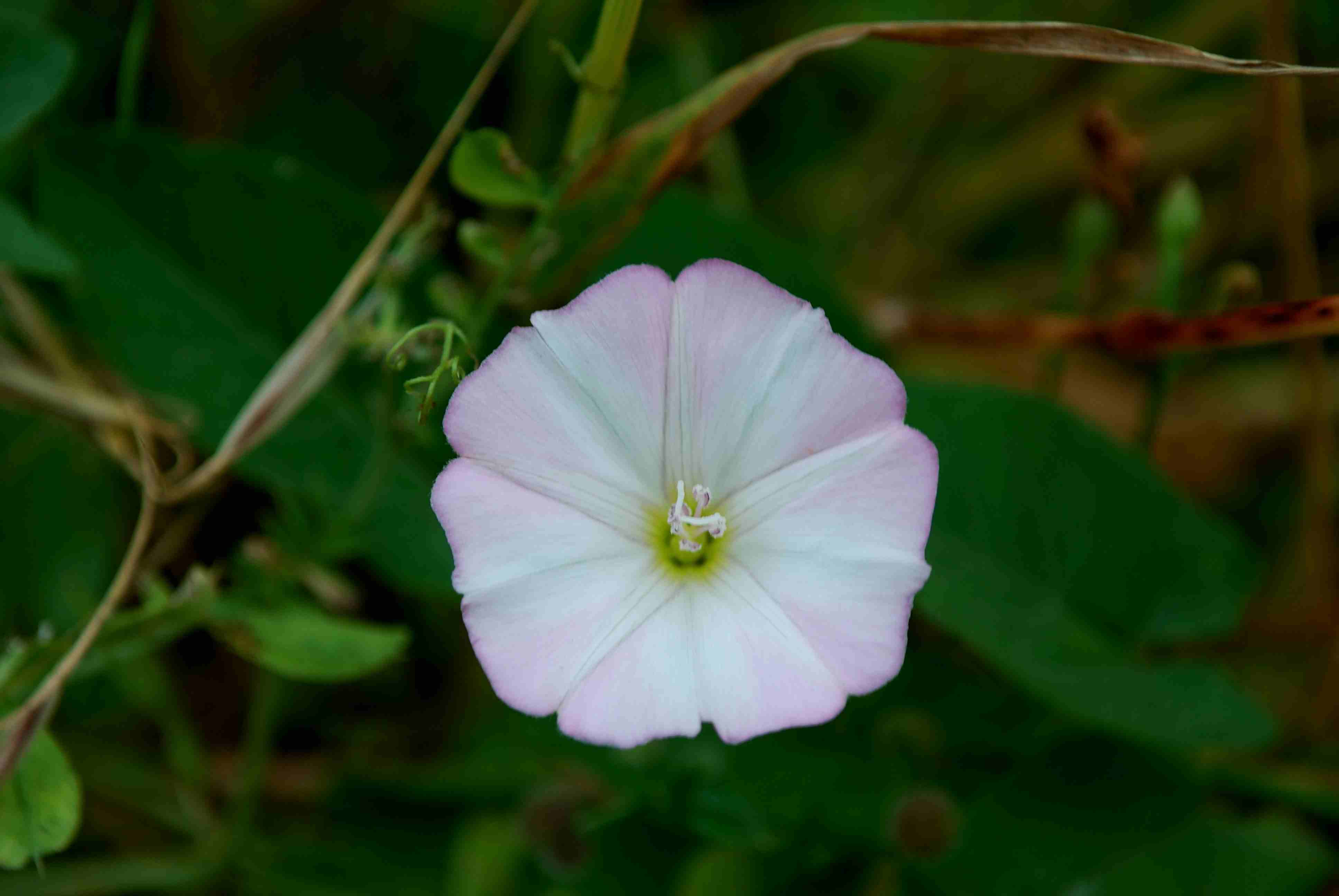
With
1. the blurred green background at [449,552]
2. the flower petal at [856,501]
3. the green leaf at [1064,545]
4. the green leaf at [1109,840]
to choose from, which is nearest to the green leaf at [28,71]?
the blurred green background at [449,552]

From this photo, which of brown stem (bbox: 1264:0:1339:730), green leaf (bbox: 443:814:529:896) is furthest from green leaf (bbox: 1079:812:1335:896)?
green leaf (bbox: 443:814:529:896)

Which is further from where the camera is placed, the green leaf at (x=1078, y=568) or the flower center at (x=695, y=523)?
the green leaf at (x=1078, y=568)

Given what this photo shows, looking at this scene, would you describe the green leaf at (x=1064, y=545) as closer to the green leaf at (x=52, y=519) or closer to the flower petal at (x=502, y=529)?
the flower petal at (x=502, y=529)

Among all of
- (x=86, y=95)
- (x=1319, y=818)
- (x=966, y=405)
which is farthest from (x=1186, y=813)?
(x=86, y=95)

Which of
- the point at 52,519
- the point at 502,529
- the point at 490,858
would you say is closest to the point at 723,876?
the point at 490,858

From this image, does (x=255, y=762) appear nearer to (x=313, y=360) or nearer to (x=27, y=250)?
(x=313, y=360)

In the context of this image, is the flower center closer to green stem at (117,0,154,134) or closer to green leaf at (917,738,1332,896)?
green leaf at (917,738,1332,896)
